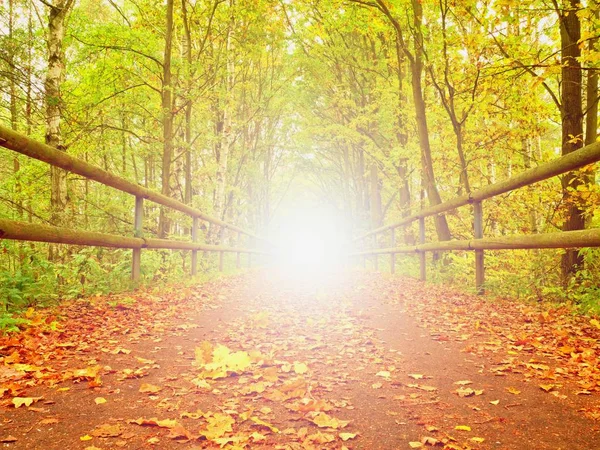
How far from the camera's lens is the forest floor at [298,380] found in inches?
85.8

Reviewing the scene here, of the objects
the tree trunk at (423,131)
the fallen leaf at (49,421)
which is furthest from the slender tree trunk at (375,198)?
the fallen leaf at (49,421)

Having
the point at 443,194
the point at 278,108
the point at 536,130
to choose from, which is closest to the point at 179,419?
the point at 536,130

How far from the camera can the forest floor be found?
2180 millimetres

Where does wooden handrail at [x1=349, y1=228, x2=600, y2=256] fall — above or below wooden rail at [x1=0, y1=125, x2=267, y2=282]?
below

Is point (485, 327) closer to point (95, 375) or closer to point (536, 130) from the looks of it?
point (95, 375)

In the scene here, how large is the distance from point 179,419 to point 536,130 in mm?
9937

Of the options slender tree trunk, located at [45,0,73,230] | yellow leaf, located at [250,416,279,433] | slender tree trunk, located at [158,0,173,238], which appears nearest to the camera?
yellow leaf, located at [250,416,279,433]

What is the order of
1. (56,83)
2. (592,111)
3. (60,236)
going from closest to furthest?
(60,236) → (592,111) → (56,83)

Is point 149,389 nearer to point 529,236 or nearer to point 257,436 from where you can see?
point 257,436

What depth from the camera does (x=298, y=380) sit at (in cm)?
298

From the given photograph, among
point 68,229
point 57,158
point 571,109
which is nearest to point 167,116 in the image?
point 57,158

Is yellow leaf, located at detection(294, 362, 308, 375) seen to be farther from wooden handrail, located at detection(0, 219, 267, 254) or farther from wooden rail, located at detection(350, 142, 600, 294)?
wooden rail, located at detection(350, 142, 600, 294)

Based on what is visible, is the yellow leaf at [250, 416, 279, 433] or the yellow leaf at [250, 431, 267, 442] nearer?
the yellow leaf at [250, 431, 267, 442]

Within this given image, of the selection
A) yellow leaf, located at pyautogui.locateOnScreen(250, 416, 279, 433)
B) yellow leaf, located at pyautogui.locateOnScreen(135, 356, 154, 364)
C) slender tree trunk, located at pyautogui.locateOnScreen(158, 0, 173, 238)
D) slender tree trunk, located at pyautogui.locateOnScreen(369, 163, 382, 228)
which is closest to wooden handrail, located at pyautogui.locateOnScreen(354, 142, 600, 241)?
yellow leaf, located at pyautogui.locateOnScreen(250, 416, 279, 433)
